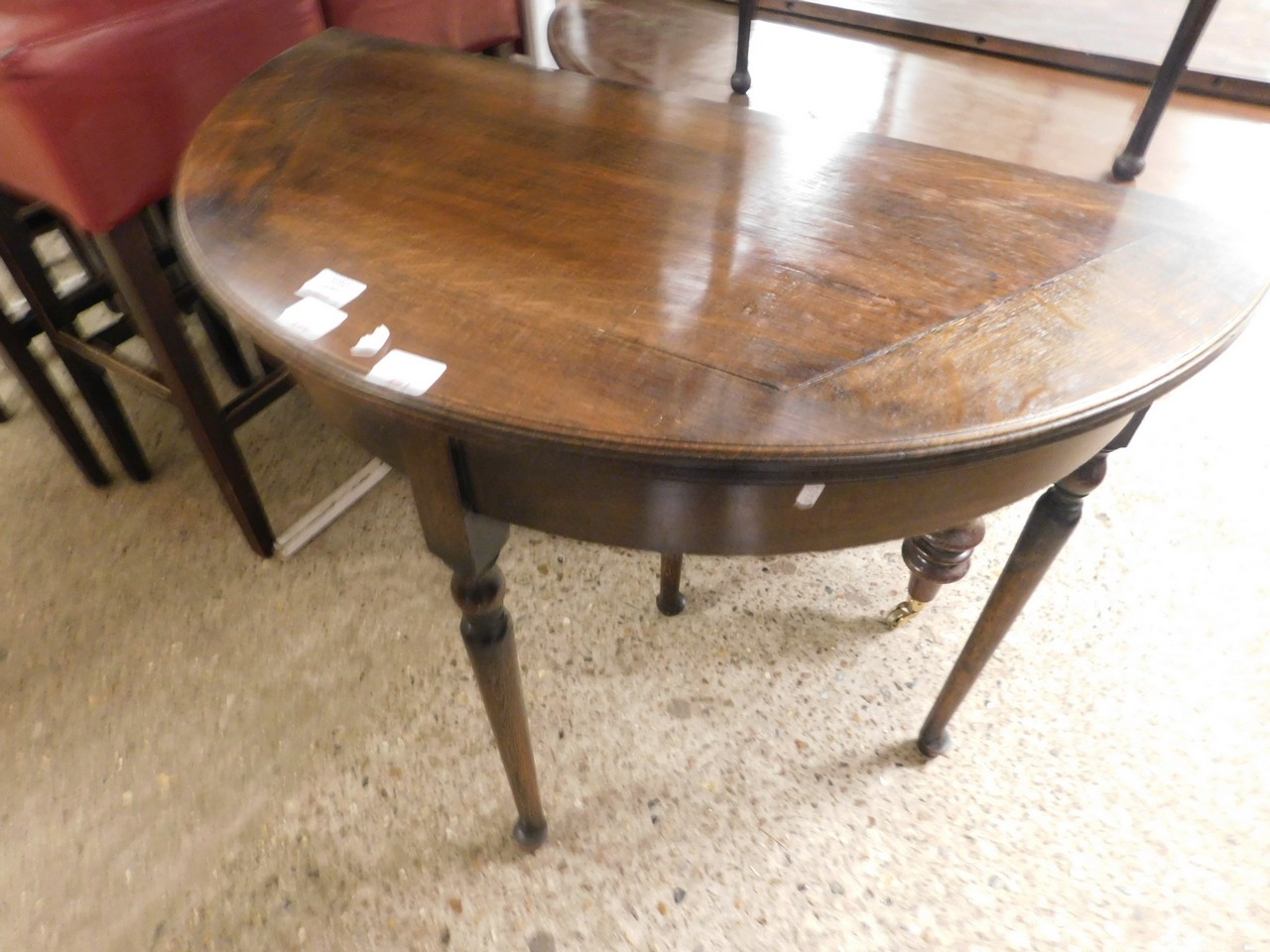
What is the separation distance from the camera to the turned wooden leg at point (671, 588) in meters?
1.12

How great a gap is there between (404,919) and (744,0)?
108 centimetres

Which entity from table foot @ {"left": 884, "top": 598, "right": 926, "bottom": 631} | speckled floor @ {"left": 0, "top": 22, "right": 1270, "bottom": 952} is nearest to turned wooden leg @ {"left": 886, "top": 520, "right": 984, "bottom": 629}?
table foot @ {"left": 884, "top": 598, "right": 926, "bottom": 631}

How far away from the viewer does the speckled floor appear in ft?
3.00

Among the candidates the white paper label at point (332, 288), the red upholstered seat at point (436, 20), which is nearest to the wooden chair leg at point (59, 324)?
the red upholstered seat at point (436, 20)

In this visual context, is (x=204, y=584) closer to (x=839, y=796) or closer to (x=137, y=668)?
(x=137, y=668)

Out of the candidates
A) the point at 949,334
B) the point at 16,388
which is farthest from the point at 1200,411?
the point at 16,388

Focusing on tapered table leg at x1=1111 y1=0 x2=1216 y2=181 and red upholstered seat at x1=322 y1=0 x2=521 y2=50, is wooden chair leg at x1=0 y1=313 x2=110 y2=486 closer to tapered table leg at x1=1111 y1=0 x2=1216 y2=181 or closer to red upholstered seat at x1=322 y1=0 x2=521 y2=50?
red upholstered seat at x1=322 y1=0 x2=521 y2=50

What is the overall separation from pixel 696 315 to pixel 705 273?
0.05 meters

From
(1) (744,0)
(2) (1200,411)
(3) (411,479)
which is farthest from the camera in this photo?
(2) (1200,411)

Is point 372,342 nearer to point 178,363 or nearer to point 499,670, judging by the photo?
point 499,670

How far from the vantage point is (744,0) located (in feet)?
2.94

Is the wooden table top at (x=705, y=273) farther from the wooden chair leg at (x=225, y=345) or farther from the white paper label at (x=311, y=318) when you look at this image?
the wooden chair leg at (x=225, y=345)

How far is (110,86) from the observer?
2.70ft

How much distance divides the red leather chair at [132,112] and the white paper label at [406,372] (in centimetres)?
59
